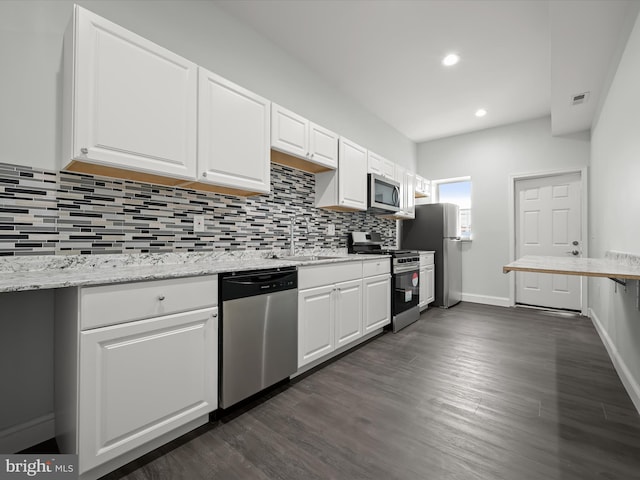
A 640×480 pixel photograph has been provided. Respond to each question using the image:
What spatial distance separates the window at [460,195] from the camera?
17.0 feet

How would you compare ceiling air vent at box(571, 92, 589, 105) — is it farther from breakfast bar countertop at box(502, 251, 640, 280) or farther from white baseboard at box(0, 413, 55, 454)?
white baseboard at box(0, 413, 55, 454)

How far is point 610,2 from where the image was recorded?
1.91m

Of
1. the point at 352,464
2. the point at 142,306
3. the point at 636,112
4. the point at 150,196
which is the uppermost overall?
the point at 636,112

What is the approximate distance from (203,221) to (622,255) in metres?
3.09

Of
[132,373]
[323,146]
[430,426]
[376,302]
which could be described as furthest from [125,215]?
[376,302]

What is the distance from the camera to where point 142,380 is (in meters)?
1.38

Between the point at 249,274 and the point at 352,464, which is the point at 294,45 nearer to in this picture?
the point at 249,274

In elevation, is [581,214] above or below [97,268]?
above

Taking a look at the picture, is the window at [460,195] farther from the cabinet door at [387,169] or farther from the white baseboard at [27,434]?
the white baseboard at [27,434]

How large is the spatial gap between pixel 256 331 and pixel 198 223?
913mm

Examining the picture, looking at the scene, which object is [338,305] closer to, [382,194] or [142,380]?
[142,380]

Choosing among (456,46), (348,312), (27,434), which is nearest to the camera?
(27,434)

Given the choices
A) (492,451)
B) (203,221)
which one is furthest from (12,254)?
(492,451)

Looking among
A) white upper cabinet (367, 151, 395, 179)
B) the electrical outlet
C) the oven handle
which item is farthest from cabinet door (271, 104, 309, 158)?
the oven handle
